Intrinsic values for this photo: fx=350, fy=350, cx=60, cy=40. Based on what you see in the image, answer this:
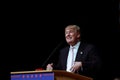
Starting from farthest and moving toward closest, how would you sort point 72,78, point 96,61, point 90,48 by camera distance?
1. point 90,48
2. point 96,61
3. point 72,78

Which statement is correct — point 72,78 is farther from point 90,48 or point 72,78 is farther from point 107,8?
point 107,8

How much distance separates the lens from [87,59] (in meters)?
3.96

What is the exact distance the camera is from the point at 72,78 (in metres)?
3.20

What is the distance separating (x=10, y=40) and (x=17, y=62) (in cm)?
38

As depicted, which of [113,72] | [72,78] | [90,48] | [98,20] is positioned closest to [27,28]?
[98,20]

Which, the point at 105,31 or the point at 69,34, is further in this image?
the point at 105,31

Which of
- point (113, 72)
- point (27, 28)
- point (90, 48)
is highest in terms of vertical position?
point (27, 28)

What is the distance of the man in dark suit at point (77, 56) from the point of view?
12.4 feet

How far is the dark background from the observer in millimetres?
5672

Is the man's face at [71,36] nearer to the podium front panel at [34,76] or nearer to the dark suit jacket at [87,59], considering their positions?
the dark suit jacket at [87,59]

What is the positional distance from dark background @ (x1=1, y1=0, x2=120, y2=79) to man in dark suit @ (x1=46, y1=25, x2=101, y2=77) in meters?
1.53

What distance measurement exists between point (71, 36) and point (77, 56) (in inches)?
10.0

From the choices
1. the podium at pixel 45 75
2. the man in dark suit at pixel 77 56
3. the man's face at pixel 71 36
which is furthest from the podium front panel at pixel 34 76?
the man's face at pixel 71 36

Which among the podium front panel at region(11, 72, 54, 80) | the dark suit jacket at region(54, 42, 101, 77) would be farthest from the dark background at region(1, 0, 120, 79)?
the podium front panel at region(11, 72, 54, 80)
